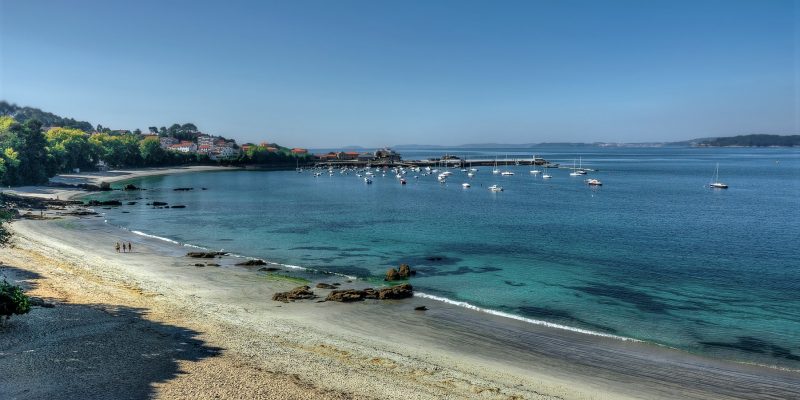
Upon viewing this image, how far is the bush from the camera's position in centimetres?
2198

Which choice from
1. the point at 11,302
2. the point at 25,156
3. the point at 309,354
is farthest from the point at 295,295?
the point at 25,156

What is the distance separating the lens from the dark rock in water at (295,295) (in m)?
31.0

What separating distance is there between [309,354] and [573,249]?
112 ft

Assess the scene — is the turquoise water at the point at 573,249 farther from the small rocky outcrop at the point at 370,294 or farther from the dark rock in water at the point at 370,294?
the dark rock in water at the point at 370,294

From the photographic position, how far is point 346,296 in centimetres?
3114

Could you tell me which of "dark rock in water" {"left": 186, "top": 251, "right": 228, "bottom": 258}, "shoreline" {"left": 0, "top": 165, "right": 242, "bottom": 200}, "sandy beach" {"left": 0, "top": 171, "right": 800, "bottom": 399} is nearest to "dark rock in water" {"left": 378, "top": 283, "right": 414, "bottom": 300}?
"sandy beach" {"left": 0, "top": 171, "right": 800, "bottom": 399}

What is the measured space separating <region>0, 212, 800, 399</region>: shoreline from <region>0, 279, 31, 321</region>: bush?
6.23m

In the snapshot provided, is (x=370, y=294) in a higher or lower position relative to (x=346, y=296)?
lower

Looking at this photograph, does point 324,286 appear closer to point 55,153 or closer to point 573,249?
point 573,249

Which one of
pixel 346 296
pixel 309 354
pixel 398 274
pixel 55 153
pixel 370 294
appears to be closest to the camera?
pixel 309 354

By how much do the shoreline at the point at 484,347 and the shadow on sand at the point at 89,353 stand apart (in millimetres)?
2335

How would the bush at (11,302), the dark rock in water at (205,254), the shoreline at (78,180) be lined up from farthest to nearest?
the shoreline at (78,180)
the dark rock in water at (205,254)
the bush at (11,302)

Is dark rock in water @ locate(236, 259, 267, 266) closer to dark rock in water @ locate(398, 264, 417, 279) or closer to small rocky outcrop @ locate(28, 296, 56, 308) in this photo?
dark rock in water @ locate(398, 264, 417, 279)

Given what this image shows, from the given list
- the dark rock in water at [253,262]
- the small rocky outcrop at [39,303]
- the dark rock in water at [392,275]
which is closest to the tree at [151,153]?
the dark rock in water at [253,262]
